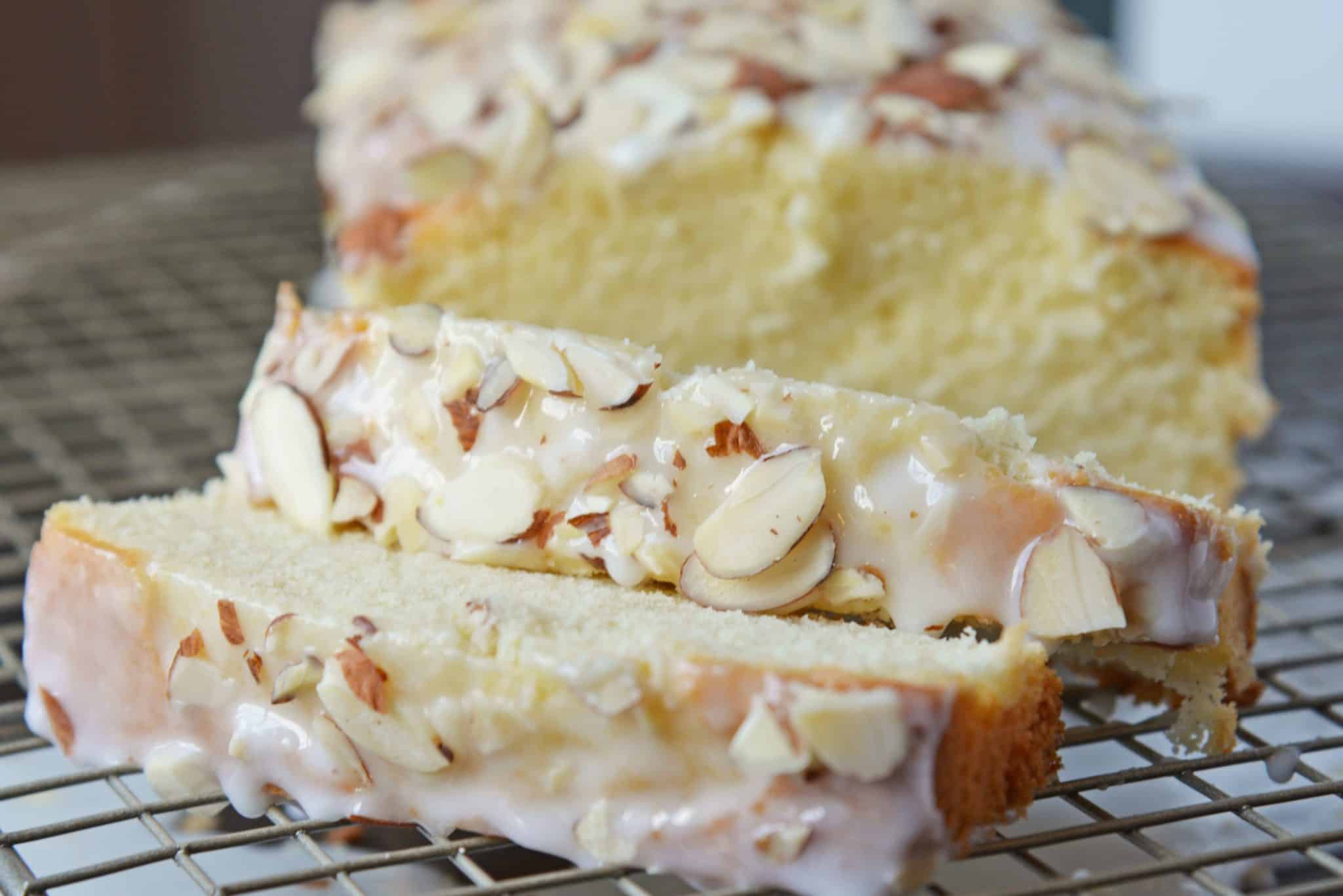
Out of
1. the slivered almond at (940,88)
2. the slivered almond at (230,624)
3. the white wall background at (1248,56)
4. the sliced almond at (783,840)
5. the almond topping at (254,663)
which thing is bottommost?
the white wall background at (1248,56)

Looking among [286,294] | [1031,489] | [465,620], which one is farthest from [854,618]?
[286,294]

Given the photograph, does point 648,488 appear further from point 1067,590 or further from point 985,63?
point 985,63

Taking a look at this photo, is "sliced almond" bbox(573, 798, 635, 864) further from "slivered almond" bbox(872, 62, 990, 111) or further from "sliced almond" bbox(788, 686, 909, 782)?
"slivered almond" bbox(872, 62, 990, 111)

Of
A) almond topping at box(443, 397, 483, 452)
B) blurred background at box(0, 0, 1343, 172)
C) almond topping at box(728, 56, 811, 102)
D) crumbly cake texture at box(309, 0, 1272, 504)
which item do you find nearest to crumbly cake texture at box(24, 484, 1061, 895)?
almond topping at box(443, 397, 483, 452)

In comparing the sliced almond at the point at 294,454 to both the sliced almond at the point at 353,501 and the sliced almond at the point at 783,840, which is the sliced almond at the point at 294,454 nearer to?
the sliced almond at the point at 353,501

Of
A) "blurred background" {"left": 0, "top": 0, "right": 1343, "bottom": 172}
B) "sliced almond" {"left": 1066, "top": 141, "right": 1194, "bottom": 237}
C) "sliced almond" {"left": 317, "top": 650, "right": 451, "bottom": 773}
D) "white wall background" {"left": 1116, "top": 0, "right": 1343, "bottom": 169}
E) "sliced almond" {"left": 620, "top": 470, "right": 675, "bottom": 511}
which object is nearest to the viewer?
"sliced almond" {"left": 317, "top": 650, "right": 451, "bottom": 773}

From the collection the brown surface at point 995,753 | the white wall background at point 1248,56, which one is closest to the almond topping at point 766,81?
the brown surface at point 995,753

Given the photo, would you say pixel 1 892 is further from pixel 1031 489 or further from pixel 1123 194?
pixel 1123 194
